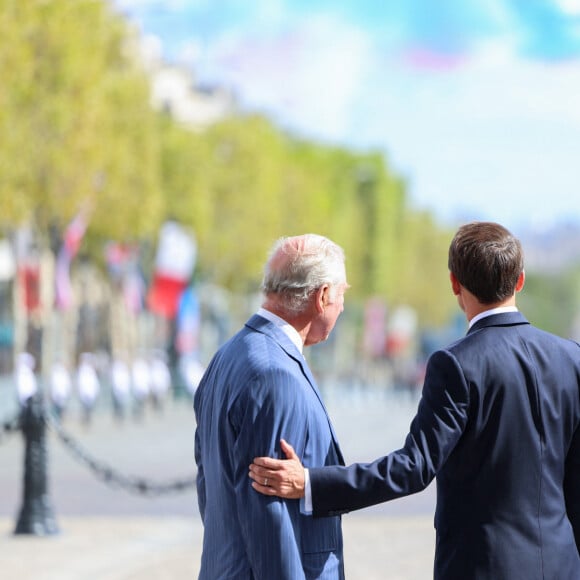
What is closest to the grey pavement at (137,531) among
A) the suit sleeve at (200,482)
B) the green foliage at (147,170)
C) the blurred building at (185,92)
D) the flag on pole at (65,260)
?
the suit sleeve at (200,482)

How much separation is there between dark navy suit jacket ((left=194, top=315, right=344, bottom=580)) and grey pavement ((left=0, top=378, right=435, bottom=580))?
5.62m

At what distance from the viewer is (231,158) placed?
59875mm

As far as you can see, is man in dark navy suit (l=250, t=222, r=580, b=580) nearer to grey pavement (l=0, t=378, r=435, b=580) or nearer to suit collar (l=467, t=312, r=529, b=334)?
suit collar (l=467, t=312, r=529, b=334)

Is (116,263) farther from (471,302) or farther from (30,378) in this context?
(471,302)

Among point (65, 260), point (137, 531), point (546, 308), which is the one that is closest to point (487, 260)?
point (137, 531)

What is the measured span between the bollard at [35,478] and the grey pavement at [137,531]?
17 centimetres

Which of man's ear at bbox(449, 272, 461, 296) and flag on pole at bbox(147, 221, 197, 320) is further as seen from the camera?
flag on pole at bbox(147, 221, 197, 320)

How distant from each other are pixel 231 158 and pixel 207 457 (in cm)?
5535

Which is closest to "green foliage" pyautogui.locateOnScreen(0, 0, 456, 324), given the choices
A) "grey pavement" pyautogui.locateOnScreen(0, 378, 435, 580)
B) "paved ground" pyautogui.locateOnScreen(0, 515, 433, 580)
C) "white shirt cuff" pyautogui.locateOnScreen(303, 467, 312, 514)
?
"grey pavement" pyautogui.locateOnScreen(0, 378, 435, 580)

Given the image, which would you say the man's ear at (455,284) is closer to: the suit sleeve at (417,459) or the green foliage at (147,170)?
the suit sleeve at (417,459)

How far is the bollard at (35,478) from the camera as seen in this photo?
1276 centimetres

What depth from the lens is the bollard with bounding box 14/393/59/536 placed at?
12758 mm

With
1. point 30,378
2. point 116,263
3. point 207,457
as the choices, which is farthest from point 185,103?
point 207,457

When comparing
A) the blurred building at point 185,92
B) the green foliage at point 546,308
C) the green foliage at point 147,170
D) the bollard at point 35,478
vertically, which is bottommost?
the green foliage at point 546,308
